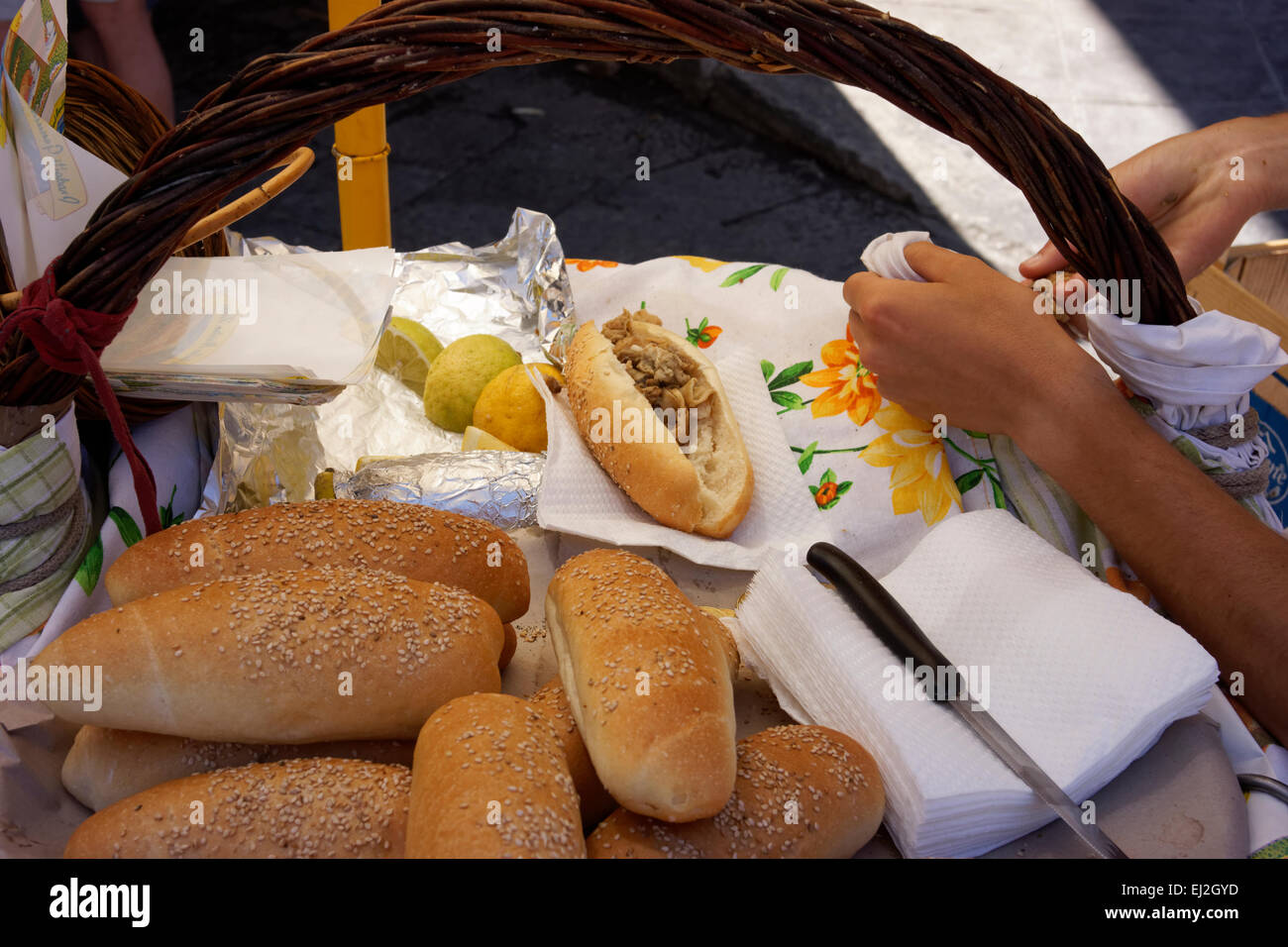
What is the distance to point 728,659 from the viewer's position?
4.09 ft

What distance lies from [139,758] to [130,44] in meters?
3.65

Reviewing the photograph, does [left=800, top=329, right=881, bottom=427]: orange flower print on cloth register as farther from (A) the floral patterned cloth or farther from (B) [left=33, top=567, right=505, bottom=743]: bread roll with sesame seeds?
(B) [left=33, top=567, right=505, bottom=743]: bread roll with sesame seeds

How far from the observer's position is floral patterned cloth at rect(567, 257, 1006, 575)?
5.28 ft

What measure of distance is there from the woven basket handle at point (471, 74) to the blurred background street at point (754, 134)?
3.31m

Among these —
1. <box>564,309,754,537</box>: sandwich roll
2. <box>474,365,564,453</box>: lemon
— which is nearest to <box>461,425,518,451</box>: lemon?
<box>474,365,564,453</box>: lemon

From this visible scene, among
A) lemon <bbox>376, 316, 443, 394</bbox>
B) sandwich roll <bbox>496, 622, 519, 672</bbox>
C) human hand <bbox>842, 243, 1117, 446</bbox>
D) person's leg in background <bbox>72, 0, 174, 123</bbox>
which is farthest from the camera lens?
person's leg in background <bbox>72, 0, 174, 123</bbox>

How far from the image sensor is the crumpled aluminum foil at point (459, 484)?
1562 millimetres

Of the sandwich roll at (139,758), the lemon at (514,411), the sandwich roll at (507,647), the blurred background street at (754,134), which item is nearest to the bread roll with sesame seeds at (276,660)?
the sandwich roll at (139,758)

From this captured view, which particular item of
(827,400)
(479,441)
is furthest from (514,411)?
(827,400)

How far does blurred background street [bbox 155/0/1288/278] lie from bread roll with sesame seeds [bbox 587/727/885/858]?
3632 millimetres

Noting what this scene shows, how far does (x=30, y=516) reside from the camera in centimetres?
121

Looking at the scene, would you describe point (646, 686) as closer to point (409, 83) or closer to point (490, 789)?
point (490, 789)
